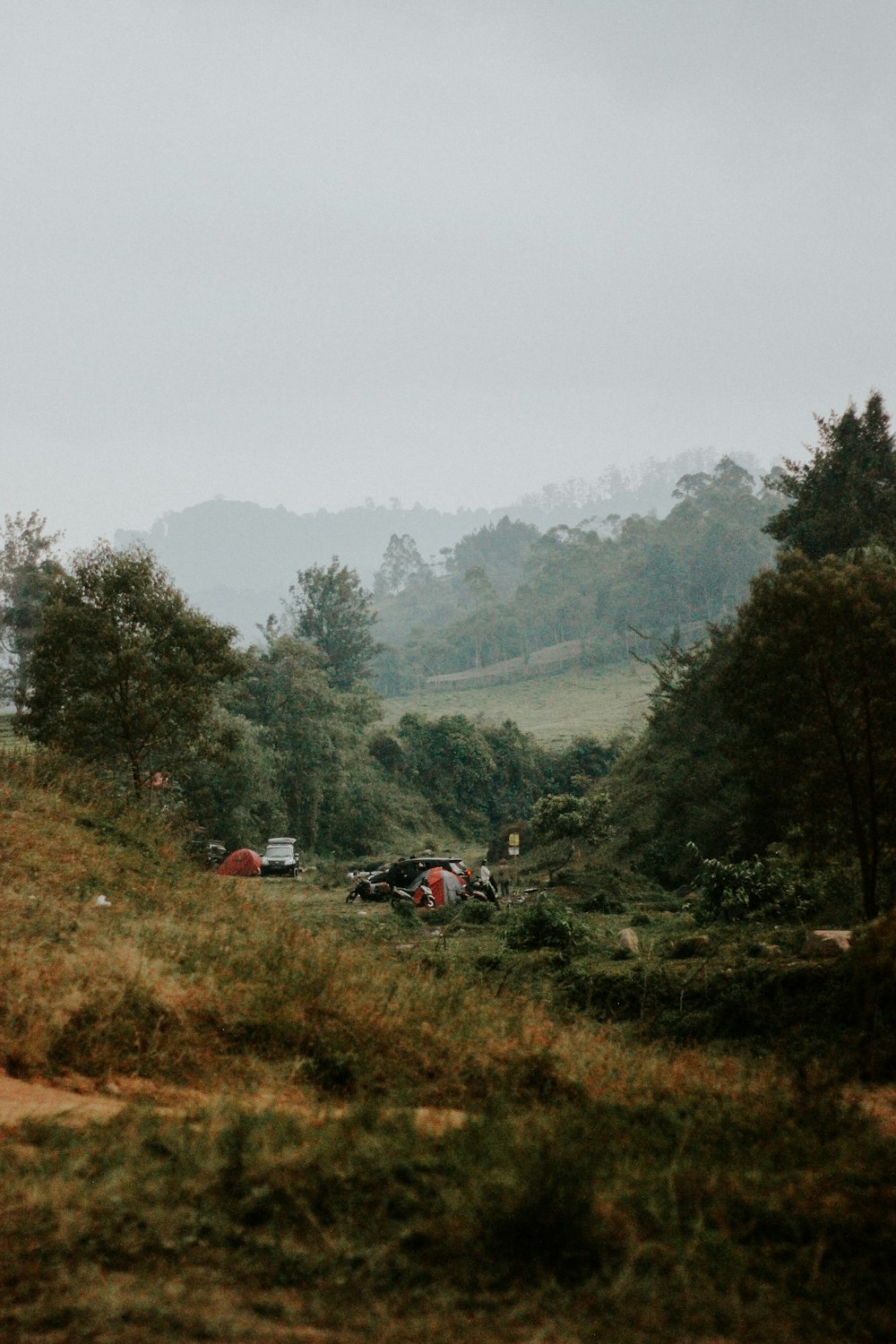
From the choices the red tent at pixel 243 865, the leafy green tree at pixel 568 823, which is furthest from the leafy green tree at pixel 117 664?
the leafy green tree at pixel 568 823

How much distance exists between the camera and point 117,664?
2100 centimetres

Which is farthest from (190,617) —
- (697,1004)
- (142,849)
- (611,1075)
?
(611,1075)

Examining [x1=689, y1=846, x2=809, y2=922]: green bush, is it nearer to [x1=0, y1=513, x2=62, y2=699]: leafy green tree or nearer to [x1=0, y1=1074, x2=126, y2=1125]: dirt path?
[x1=0, y1=1074, x2=126, y2=1125]: dirt path

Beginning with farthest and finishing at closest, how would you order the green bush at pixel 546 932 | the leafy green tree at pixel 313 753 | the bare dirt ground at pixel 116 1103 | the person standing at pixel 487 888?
the leafy green tree at pixel 313 753 → the person standing at pixel 487 888 → the green bush at pixel 546 932 → the bare dirt ground at pixel 116 1103

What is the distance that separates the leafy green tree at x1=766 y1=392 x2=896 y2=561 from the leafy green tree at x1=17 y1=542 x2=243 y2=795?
1931cm

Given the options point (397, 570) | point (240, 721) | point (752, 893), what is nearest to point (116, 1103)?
point (752, 893)

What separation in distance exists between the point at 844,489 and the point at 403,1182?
31.7 metres

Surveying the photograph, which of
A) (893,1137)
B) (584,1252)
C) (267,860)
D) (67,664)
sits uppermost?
(67,664)

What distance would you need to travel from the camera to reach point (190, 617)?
21.9m

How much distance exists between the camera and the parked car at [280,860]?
109 feet

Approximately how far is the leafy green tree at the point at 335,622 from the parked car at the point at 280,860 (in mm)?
35171

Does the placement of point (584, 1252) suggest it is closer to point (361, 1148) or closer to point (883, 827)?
point (361, 1148)

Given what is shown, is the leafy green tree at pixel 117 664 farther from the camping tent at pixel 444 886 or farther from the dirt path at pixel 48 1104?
the dirt path at pixel 48 1104

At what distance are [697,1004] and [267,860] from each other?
24656 mm
